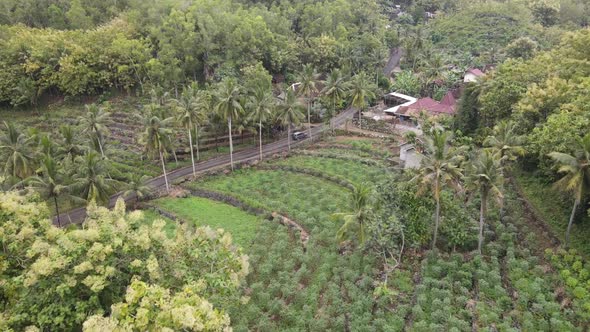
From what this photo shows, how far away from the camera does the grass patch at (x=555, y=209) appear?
106 ft

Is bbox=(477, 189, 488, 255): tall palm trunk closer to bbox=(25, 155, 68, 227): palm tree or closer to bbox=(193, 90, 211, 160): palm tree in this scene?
bbox=(193, 90, 211, 160): palm tree

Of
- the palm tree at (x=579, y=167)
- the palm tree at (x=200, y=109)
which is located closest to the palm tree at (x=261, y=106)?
the palm tree at (x=200, y=109)

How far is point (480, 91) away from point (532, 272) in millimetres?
27183

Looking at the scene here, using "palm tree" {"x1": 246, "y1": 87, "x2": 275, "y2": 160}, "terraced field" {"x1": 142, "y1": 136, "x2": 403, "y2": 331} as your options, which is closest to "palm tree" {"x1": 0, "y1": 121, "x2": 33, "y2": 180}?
"terraced field" {"x1": 142, "y1": 136, "x2": 403, "y2": 331}

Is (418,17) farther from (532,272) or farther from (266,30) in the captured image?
(532,272)

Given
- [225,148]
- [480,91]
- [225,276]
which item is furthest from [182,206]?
[480,91]

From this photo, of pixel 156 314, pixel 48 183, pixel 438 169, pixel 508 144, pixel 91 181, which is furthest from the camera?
pixel 91 181

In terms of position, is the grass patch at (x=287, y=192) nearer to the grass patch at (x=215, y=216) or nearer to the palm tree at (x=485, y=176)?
the grass patch at (x=215, y=216)

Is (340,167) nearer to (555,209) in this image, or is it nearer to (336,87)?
(336,87)

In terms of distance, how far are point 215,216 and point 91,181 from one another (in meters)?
11.0

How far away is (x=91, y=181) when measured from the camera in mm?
37625

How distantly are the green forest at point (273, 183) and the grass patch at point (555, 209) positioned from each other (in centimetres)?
14

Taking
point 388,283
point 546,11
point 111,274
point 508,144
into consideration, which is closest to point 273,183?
point 388,283

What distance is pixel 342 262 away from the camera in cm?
3241
